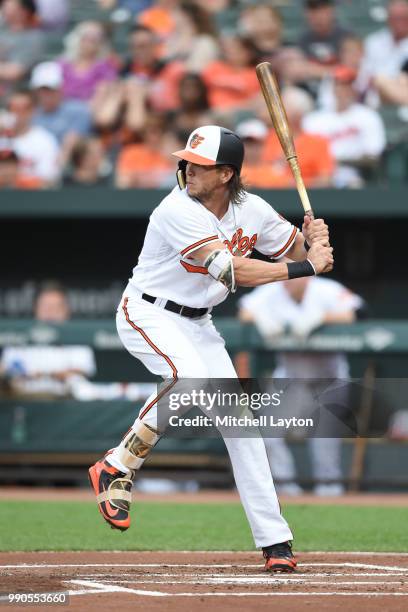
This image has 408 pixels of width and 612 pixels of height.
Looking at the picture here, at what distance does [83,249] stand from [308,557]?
7491 mm

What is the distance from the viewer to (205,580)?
16.0 ft

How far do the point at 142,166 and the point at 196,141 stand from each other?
678 centimetres

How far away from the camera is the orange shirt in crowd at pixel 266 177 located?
11375mm

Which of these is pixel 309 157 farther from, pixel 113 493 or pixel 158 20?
pixel 113 493

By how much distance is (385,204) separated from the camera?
11539 millimetres

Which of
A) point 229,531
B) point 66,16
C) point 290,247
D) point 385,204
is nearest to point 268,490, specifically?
point 290,247

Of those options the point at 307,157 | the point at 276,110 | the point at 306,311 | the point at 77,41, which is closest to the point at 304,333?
the point at 306,311

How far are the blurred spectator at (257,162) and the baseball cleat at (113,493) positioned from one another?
20.5 feet

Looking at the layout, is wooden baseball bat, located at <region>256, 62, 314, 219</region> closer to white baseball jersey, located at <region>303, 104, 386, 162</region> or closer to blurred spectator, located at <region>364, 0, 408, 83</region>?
white baseball jersey, located at <region>303, 104, 386, 162</region>

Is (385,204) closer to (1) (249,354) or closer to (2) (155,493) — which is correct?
(1) (249,354)

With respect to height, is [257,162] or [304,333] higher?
[257,162]

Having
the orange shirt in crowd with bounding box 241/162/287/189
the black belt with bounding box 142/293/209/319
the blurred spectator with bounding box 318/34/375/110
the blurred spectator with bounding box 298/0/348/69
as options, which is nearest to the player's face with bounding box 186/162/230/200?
the black belt with bounding box 142/293/209/319

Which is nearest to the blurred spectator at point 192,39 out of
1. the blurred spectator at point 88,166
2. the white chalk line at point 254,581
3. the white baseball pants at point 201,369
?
the blurred spectator at point 88,166

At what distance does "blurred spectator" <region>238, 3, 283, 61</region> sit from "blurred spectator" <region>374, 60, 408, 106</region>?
3.92ft
